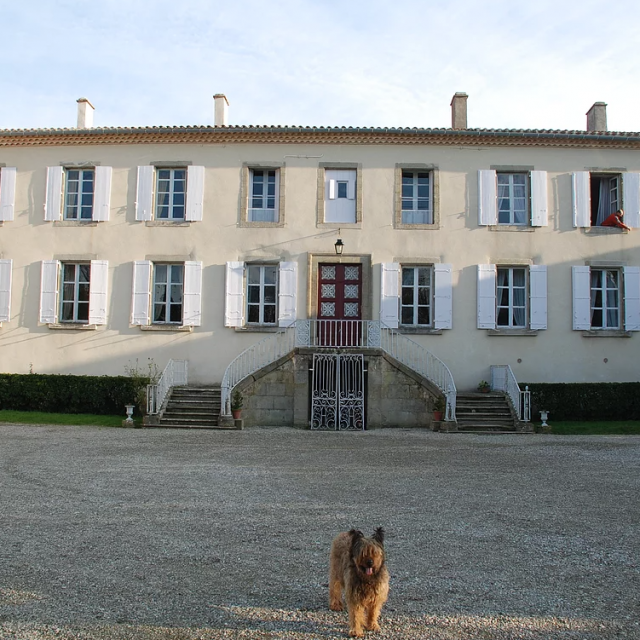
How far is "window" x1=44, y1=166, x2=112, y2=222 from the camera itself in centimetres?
1641

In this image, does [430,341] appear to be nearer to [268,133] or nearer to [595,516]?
[268,133]

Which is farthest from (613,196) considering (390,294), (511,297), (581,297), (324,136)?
(324,136)

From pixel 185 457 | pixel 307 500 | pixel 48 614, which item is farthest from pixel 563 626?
pixel 185 457

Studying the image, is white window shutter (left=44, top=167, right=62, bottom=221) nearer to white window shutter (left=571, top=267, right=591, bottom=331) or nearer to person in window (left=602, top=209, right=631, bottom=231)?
white window shutter (left=571, top=267, right=591, bottom=331)

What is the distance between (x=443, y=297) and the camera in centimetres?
1584

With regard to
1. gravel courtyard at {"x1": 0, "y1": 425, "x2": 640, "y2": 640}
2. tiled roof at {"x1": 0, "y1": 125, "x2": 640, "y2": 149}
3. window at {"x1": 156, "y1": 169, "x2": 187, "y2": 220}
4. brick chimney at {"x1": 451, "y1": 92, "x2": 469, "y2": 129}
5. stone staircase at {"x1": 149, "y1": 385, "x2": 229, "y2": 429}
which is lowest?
gravel courtyard at {"x1": 0, "y1": 425, "x2": 640, "y2": 640}

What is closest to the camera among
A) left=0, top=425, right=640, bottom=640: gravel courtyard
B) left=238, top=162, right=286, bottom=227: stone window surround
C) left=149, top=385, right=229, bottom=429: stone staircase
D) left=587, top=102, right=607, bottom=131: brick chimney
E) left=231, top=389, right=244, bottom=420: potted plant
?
left=0, top=425, right=640, bottom=640: gravel courtyard

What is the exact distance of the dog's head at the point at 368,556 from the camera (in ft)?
10.6

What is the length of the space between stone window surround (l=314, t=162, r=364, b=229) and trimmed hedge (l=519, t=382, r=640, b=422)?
17.6 feet

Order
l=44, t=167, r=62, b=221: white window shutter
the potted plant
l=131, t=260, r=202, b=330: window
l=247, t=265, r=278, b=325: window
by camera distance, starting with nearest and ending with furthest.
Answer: the potted plant < l=131, t=260, r=202, b=330: window < l=247, t=265, r=278, b=325: window < l=44, t=167, r=62, b=221: white window shutter

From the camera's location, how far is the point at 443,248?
1612cm

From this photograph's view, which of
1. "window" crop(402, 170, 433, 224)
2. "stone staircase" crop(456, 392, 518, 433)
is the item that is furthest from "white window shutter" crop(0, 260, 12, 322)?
"stone staircase" crop(456, 392, 518, 433)

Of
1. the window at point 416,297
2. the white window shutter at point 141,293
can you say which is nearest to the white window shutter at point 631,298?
the window at point 416,297

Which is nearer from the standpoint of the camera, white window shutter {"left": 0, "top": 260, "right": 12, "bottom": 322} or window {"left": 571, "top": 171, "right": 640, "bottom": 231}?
window {"left": 571, "top": 171, "right": 640, "bottom": 231}
